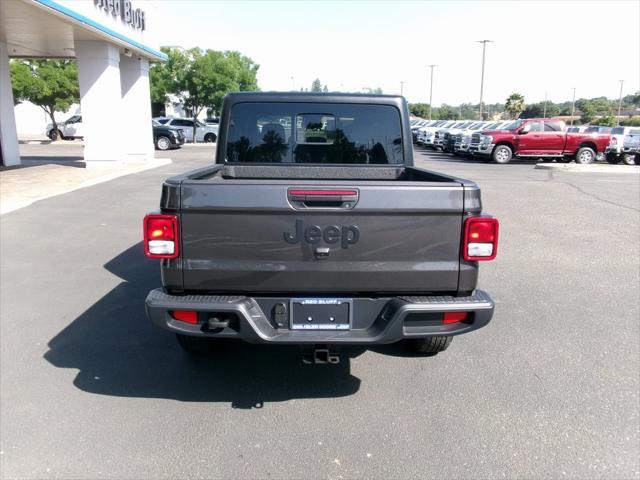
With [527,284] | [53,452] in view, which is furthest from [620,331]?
[53,452]

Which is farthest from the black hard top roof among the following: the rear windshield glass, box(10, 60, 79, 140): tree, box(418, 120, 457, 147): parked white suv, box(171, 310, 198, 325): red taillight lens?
box(10, 60, 79, 140): tree

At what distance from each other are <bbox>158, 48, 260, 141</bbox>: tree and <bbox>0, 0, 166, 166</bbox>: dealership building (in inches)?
478

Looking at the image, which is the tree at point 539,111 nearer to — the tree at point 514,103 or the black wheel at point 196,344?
the tree at point 514,103

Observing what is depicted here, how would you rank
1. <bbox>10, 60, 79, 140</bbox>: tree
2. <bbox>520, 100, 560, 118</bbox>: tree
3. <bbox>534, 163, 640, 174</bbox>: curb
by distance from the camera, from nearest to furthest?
<bbox>534, 163, 640, 174</bbox>: curb, <bbox>10, 60, 79, 140</bbox>: tree, <bbox>520, 100, 560, 118</bbox>: tree

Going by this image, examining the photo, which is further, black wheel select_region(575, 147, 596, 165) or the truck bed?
black wheel select_region(575, 147, 596, 165)

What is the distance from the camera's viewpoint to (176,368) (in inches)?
158

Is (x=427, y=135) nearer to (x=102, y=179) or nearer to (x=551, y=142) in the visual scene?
(x=551, y=142)

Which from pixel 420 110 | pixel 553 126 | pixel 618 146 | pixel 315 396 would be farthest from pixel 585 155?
pixel 420 110

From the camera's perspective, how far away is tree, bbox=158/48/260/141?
3506 centimetres

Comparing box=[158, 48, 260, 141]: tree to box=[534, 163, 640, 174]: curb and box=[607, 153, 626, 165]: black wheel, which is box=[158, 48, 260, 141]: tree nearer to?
box=[534, 163, 640, 174]: curb

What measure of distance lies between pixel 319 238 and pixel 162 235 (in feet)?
2.99

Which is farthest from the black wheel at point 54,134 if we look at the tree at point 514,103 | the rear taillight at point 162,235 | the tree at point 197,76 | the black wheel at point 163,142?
the tree at point 514,103

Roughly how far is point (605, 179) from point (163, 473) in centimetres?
1846

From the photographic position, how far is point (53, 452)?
3.02 meters
